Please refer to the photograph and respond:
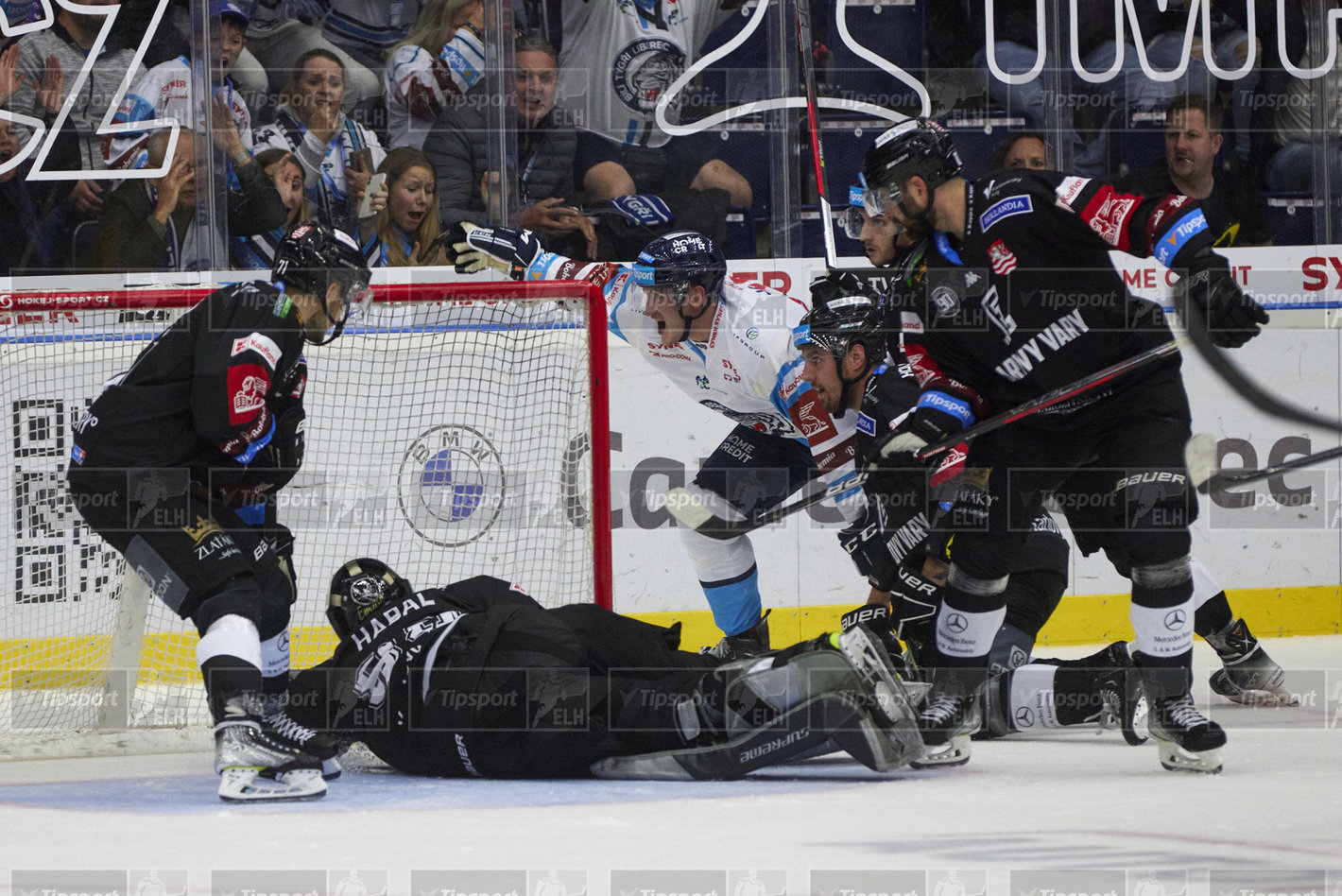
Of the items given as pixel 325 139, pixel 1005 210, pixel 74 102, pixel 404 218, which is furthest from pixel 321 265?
pixel 74 102

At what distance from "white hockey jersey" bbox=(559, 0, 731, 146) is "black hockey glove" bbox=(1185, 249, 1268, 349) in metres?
2.96

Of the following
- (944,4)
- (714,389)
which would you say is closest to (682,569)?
(714,389)

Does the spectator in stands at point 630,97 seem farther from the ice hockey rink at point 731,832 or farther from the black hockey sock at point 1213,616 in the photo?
the ice hockey rink at point 731,832

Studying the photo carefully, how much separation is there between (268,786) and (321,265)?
3.69ft

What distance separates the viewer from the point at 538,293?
4.30 m

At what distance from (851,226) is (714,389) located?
79 cm

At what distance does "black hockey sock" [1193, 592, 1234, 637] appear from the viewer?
419 centimetres

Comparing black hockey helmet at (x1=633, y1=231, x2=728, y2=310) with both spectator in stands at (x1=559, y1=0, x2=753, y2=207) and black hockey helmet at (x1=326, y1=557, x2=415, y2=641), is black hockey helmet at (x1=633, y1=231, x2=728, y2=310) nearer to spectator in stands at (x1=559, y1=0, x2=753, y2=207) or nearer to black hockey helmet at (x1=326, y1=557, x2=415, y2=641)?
black hockey helmet at (x1=326, y1=557, x2=415, y2=641)

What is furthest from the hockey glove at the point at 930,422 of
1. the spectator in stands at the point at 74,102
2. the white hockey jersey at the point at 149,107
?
the spectator in stands at the point at 74,102

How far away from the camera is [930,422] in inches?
137

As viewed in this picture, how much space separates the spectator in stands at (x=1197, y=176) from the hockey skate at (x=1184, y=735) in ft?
10.3

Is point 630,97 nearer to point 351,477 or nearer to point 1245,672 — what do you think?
point 351,477

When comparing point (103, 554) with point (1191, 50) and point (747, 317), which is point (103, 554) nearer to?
point (747, 317)

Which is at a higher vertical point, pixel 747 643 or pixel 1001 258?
pixel 1001 258
